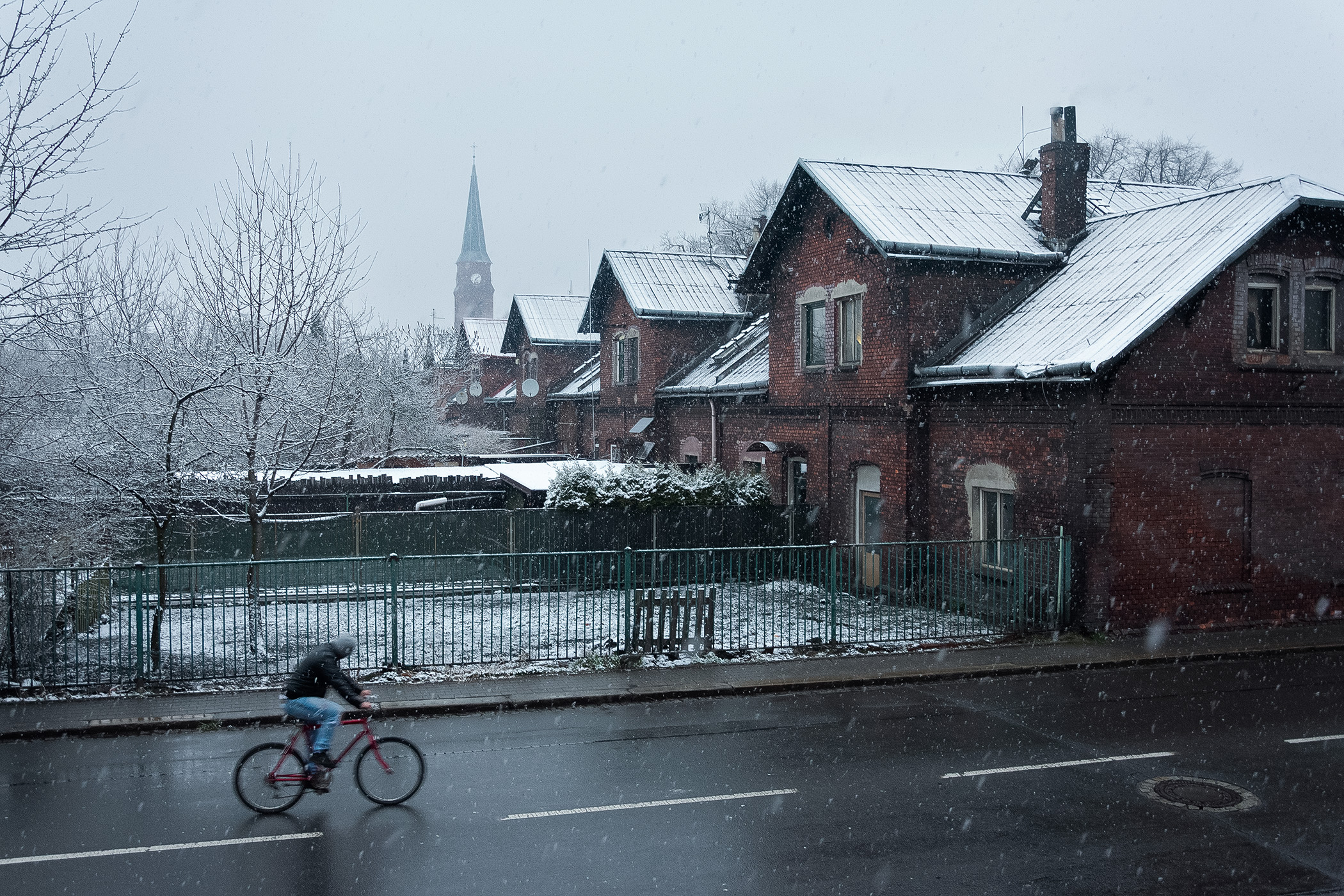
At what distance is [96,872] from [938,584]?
11.6 meters

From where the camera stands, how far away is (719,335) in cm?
2823

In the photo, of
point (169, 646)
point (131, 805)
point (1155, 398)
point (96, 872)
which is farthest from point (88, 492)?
point (1155, 398)

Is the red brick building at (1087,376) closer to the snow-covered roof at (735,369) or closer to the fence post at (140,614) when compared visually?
the snow-covered roof at (735,369)

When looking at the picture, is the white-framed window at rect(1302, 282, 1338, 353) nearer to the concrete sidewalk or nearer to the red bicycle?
the concrete sidewalk

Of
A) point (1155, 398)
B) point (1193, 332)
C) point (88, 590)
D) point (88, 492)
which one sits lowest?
point (88, 590)

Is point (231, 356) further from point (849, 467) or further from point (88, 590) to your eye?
point (849, 467)

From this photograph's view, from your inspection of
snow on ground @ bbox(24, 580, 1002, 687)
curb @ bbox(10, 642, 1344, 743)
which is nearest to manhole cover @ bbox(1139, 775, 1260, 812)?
curb @ bbox(10, 642, 1344, 743)

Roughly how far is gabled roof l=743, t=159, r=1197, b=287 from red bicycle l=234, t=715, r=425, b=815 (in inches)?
470

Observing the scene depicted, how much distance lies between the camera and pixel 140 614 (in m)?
11.9

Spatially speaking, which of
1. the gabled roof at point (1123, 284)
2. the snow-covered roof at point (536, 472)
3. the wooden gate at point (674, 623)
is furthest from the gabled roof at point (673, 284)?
the wooden gate at point (674, 623)

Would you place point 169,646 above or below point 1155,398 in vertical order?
below

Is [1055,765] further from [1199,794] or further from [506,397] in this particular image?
[506,397]

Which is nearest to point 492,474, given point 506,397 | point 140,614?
point 140,614

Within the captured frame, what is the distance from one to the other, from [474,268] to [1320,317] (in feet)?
405
